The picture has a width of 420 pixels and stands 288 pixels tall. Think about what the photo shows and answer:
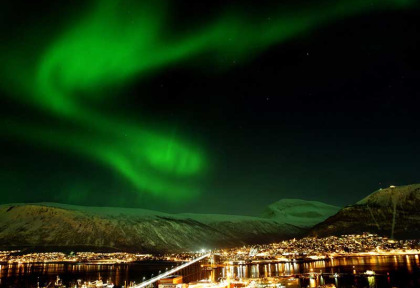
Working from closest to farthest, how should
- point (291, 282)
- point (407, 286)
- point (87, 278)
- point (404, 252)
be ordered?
point (407, 286), point (291, 282), point (87, 278), point (404, 252)

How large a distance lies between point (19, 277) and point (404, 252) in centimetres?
15082

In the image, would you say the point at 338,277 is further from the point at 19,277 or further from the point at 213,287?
the point at 19,277

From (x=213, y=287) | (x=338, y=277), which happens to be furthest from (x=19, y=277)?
(x=338, y=277)

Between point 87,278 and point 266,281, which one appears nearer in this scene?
point 266,281

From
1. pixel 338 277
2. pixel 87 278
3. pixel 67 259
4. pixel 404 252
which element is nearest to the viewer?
pixel 338 277

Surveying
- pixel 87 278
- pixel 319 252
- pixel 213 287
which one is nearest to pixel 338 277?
pixel 213 287

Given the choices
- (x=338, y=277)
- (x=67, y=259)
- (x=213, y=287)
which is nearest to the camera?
(x=213, y=287)

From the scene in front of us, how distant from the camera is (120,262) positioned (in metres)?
173

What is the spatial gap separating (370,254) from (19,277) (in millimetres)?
144953

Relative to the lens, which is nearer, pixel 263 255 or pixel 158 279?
pixel 158 279

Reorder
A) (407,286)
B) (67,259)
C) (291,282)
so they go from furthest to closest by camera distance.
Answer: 1. (67,259)
2. (291,282)
3. (407,286)

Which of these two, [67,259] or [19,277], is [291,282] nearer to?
[19,277]

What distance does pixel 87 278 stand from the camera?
110000 mm

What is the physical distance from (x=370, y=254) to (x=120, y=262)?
115301 millimetres
